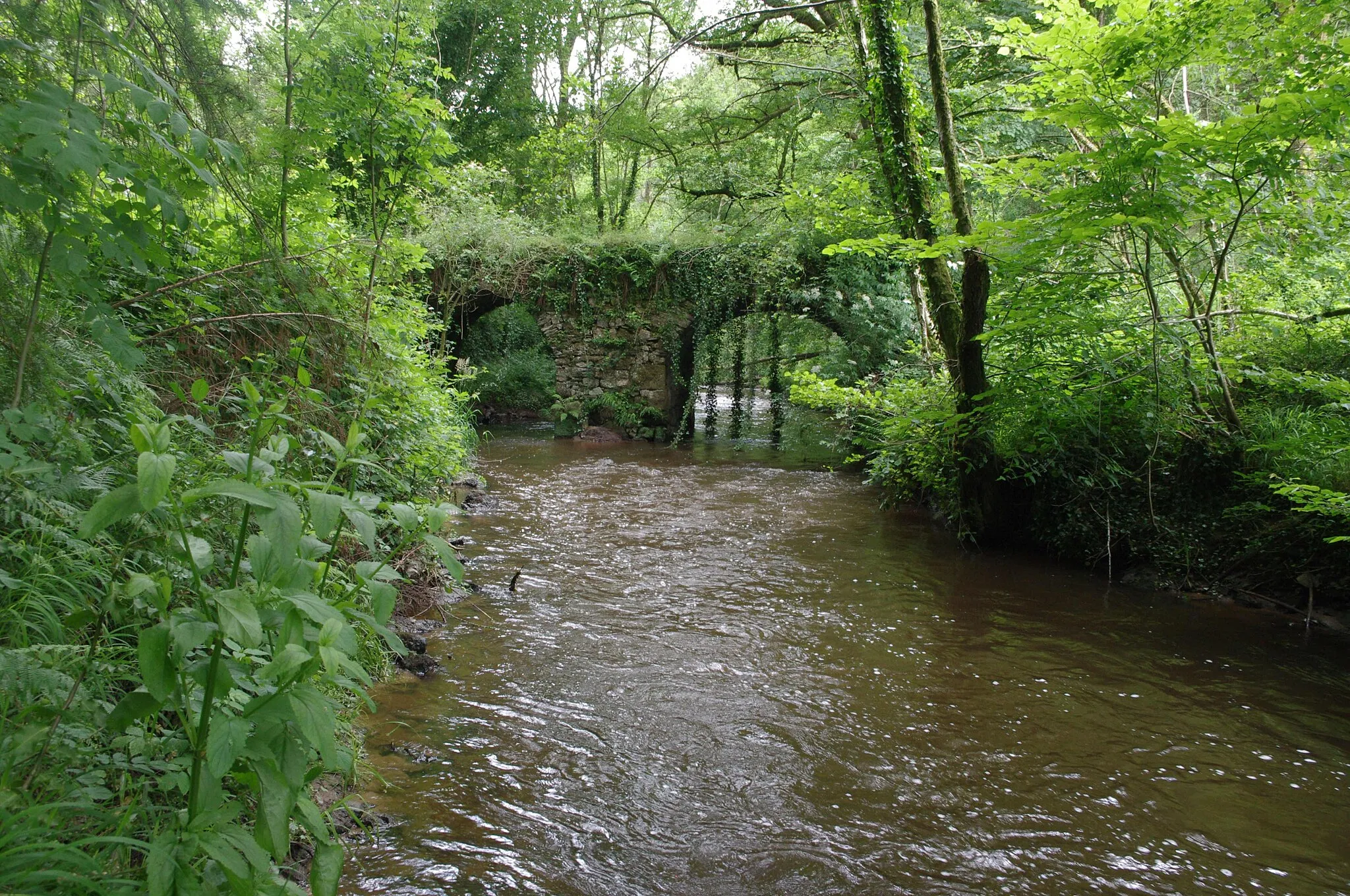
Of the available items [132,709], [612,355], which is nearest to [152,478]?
[132,709]

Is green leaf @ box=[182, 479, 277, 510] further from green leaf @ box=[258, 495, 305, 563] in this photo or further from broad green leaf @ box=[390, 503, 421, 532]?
broad green leaf @ box=[390, 503, 421, 532]

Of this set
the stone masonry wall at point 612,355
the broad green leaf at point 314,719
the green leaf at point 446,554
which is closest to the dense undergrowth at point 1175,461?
the green leaf at point 446,554

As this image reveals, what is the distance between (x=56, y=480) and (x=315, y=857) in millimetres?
1318

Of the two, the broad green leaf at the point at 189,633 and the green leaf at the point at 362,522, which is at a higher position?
the green leaf at the point at 362,522

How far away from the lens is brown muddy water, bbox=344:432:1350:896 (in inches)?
111

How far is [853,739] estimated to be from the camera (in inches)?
149

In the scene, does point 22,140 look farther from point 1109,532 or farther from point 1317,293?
point 1317,293

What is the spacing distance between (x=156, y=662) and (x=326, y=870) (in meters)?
0.62

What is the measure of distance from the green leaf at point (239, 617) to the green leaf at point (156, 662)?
0.36 ft

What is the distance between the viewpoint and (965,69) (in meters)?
10.8

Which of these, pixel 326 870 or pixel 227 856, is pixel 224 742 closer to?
pixel 227 856

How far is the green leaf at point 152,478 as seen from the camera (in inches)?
59.0

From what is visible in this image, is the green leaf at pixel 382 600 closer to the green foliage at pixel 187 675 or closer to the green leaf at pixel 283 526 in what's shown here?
the green foliage at pixel 187 675

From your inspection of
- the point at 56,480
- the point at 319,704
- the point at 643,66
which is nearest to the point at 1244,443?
the point at 319,704
